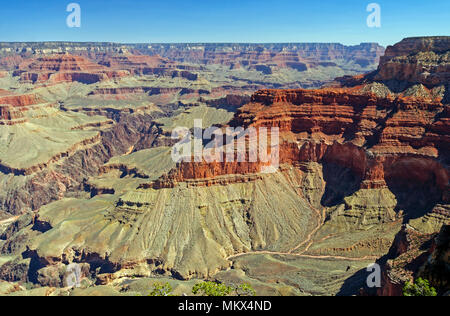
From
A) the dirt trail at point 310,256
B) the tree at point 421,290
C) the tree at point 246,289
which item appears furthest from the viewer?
the dirt trail at point 310,256

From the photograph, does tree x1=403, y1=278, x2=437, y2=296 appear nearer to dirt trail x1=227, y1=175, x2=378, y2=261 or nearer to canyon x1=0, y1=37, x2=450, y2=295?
canyon x1=0, y1=37, x2=450, y2=295

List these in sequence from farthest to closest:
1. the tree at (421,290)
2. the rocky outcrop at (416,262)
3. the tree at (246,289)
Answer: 1. the tree at (246,289)
2. the rocky outcrop at (416,262)
3. the tree at (421,290)

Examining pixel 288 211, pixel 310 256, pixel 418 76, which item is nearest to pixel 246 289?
pixel 310 256

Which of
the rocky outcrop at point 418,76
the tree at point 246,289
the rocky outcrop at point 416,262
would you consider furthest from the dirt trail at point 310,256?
the rocky outcrop at point 418,76

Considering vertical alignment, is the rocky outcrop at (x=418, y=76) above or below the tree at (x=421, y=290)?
above

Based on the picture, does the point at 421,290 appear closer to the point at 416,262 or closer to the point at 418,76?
the point at 416,262

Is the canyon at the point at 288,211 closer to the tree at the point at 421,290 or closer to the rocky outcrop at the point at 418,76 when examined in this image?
the rocky outcrop at the point at 418,76

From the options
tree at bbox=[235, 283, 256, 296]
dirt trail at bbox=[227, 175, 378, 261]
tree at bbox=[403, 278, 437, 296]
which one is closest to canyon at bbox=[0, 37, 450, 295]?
dirt trail at bbox=[227, 175, 378, 261]

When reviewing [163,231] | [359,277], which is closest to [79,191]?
[163,231]

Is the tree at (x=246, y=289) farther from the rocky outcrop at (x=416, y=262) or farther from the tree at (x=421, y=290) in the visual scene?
the rocky outcrop at (x=416, y=262)

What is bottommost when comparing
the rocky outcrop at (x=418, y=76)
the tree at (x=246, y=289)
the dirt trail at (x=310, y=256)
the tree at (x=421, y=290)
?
the dirt trail at (x=310, y=256)

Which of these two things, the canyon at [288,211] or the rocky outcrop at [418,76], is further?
the rocky outcrop at [418,76]
